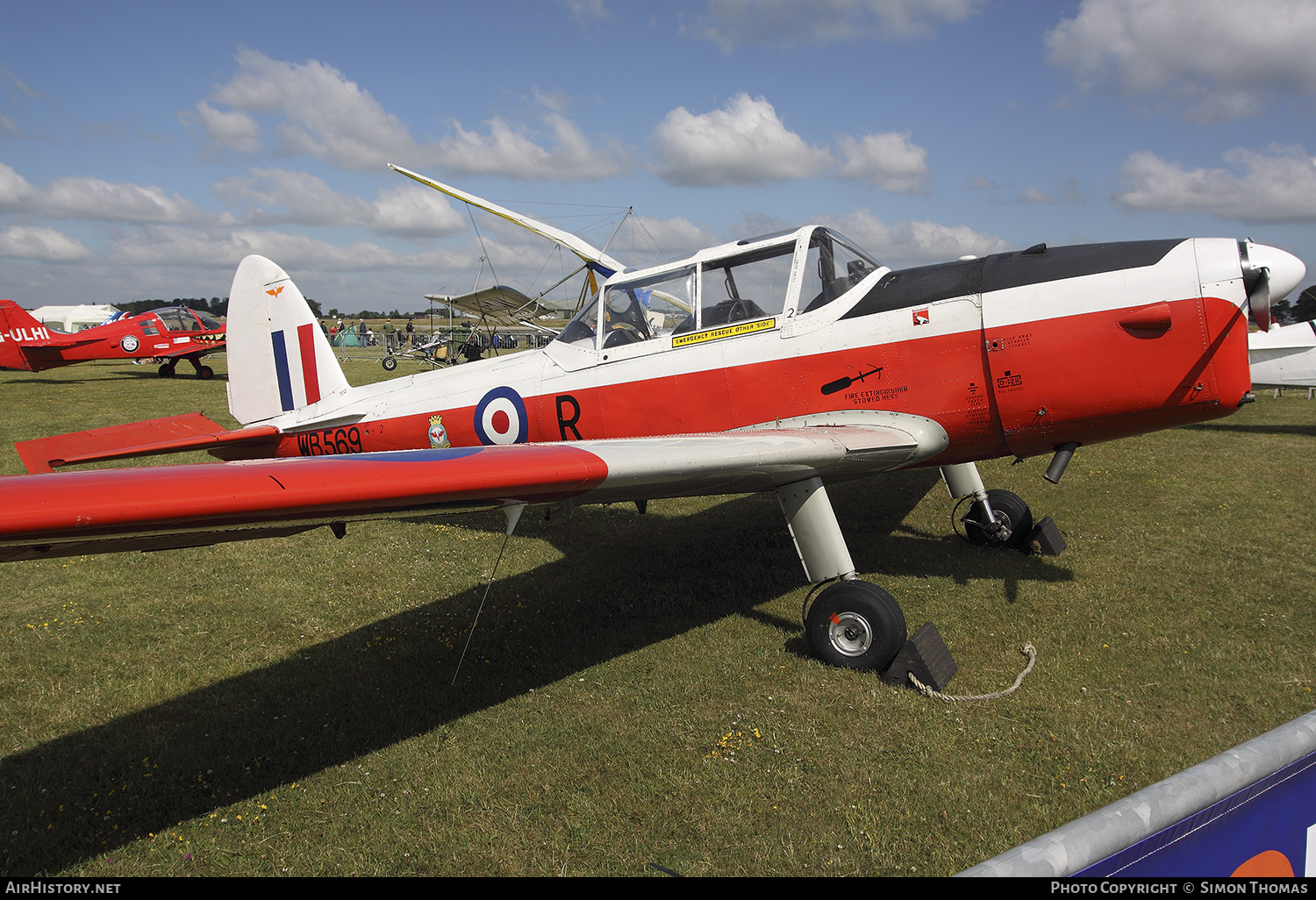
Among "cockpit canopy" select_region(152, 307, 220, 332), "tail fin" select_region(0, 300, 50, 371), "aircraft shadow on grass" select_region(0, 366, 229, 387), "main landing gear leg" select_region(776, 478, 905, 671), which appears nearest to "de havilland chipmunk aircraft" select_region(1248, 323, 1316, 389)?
"main landing gear leg" select_region(776, 478, 905, 671)

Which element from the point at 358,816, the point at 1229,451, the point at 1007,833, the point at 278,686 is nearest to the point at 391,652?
the point at 278,686

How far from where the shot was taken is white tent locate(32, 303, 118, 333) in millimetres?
60178

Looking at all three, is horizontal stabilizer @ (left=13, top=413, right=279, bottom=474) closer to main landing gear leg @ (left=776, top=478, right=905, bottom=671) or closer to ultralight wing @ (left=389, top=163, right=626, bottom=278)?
main landing gear leg @ (left=776, top=478, right=905, bottom=671)

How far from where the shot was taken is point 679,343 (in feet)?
17.3

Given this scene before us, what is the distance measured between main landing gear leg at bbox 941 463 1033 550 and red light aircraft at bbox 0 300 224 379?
24.8 m

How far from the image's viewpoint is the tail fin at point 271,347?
279 inches

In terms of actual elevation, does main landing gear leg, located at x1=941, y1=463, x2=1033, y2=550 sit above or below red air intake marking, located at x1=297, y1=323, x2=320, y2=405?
below

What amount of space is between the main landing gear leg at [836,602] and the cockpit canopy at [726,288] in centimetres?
139

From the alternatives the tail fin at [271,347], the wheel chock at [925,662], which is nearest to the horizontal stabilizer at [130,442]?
the tail fin at [271,347]

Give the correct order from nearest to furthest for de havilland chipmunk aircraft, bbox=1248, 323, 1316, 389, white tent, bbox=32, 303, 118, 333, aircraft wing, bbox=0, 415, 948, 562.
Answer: aircraft wing, bbox=0, 415, 948, 562 < de havilland chipmunk aircraft, bbox=1248, 323, 1316, 389 < white tent, bbox=32, 303, 118, 333

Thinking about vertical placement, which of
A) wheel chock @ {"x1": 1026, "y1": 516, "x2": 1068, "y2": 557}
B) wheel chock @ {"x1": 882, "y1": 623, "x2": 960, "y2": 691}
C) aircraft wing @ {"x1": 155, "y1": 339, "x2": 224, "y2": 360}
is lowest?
wheel chock @ {"x1": 1026, "y1": 516, "x2": 1068, "y2": 557}

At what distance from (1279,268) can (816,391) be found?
2714 millimetres

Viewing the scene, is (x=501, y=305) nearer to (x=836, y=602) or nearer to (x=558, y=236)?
(x=558, y=236)

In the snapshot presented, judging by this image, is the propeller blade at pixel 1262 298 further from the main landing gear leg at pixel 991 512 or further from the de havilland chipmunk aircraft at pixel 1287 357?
the de havilland chipmunk aircraft at pixel 1287 357
